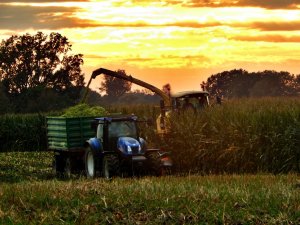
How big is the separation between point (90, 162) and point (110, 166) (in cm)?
167

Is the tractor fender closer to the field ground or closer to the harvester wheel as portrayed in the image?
the harvester wheel

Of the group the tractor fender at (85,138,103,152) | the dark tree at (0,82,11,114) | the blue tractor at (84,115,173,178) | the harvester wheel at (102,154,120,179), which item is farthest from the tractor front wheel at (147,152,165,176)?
the dark tree at (0,82,11,114)

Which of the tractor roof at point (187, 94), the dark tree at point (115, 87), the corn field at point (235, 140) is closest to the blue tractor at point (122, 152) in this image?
the corn field at point (235, 140)

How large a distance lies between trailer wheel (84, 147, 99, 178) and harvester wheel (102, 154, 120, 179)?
1.93ft

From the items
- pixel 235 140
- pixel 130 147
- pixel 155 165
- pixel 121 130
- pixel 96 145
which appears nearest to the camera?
pixel 130 147

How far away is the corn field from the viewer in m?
21.2

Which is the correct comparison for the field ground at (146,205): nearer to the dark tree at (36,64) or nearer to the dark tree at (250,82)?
the dark tree at (36,64)

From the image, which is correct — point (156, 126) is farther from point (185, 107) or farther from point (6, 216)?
point (6, 216)

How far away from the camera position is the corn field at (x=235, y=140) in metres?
21.2

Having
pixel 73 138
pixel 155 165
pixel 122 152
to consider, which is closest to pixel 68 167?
pixel 73 138

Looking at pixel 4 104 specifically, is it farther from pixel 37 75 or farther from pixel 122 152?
pixel 122 152

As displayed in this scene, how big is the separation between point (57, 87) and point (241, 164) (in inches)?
1936

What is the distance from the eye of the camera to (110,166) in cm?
1933

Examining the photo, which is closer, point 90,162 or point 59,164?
point 90,162
